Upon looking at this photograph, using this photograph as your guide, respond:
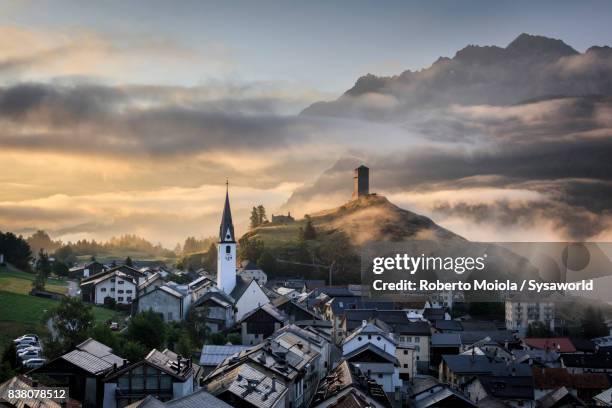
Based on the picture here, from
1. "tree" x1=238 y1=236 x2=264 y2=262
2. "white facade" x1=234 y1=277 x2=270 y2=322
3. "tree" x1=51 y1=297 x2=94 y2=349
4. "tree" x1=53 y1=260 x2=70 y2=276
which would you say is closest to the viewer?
"tree" x1=51 y1=297 x2=94 y2=349

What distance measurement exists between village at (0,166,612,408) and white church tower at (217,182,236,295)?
0.36 ft

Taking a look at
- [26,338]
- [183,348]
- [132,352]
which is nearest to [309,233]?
[183,348]

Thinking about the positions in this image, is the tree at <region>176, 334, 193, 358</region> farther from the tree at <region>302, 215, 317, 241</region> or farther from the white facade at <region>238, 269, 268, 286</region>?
the tree at <region>302, 215, 317, 241</region>

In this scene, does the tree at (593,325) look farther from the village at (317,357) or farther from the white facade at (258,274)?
the white facade at (258,274)

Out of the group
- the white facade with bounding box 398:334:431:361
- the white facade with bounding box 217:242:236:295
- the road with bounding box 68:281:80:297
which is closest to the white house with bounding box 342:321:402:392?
the white facade with bounding box 398:334:431:361

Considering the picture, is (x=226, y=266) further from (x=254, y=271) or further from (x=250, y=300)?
(x=254, y=271)

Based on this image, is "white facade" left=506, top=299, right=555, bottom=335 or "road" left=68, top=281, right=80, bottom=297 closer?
"road" left=68, top=281, right=80, bottom=297

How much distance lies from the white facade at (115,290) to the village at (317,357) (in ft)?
0.28

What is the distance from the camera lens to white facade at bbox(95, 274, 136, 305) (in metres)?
63.4

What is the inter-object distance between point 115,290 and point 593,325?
46790mm

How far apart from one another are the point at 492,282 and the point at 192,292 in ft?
139

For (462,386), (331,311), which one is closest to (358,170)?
(331,311)

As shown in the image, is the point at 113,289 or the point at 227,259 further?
the point at 227,259

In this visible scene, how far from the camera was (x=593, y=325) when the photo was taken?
74.5 m
